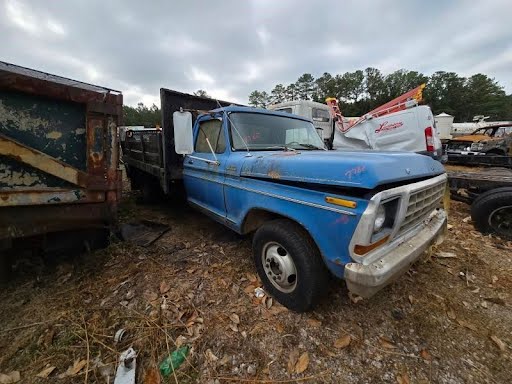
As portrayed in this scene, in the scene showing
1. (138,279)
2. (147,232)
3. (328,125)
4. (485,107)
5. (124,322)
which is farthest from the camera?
(485,107)

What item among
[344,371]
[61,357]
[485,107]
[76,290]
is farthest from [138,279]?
[485,107]

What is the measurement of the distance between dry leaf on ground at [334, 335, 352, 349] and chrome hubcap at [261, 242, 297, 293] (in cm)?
55

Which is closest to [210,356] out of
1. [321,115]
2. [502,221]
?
[502,221]

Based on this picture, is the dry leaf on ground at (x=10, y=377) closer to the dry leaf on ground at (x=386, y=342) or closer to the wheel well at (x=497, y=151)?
the dry leaf on ground at (x=386, y=342)

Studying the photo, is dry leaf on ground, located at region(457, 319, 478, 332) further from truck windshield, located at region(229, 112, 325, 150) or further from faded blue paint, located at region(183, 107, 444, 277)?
truck windshield, located at region(229, 112, 325, 150)

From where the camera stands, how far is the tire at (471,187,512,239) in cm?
372

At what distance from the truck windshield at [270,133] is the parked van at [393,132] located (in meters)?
2.50

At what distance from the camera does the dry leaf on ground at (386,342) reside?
199cm

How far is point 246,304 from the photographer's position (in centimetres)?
245

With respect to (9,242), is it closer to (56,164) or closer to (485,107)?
(56,164)

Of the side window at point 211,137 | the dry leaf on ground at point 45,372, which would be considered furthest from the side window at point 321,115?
the dry leaf on ground at point 45,372

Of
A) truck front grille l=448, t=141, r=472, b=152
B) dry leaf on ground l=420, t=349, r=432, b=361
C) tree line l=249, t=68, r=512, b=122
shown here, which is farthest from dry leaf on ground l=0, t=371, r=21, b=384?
tree line l=249, t=68, r=512, b=122

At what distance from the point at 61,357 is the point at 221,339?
1.21 metres

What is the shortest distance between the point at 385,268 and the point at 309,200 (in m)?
0.71
